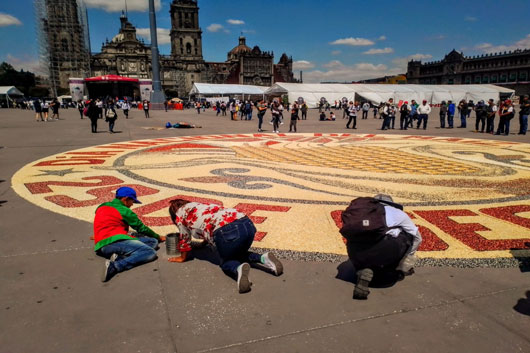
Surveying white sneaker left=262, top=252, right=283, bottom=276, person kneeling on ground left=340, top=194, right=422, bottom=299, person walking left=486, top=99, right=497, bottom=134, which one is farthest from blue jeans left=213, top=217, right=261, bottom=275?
person walking left=486, top=99, right=497, bottom=134

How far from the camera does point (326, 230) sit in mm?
4613

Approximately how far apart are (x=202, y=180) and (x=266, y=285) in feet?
14.6

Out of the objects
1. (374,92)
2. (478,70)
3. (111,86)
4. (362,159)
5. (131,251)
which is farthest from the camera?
(478,70)

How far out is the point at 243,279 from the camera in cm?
307

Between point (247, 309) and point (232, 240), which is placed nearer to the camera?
point (247, 309)

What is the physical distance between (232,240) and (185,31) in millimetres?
135356

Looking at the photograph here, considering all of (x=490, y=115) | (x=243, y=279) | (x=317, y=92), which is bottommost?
(x=243, y=279)

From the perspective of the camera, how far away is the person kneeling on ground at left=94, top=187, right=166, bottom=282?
359 cm

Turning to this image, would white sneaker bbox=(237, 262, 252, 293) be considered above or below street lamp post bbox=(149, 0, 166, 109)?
below

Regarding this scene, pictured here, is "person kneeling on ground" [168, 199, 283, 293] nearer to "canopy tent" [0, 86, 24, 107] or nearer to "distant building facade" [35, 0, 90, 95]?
"canopy tent" [0, 86, 24, 107]

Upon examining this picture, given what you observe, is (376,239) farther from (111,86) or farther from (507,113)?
(111,86)

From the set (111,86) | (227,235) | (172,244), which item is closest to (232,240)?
(227,235)

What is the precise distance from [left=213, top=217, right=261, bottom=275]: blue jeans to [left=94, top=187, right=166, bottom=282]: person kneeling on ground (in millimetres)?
907

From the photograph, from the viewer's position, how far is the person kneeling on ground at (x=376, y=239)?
2.95 metres
